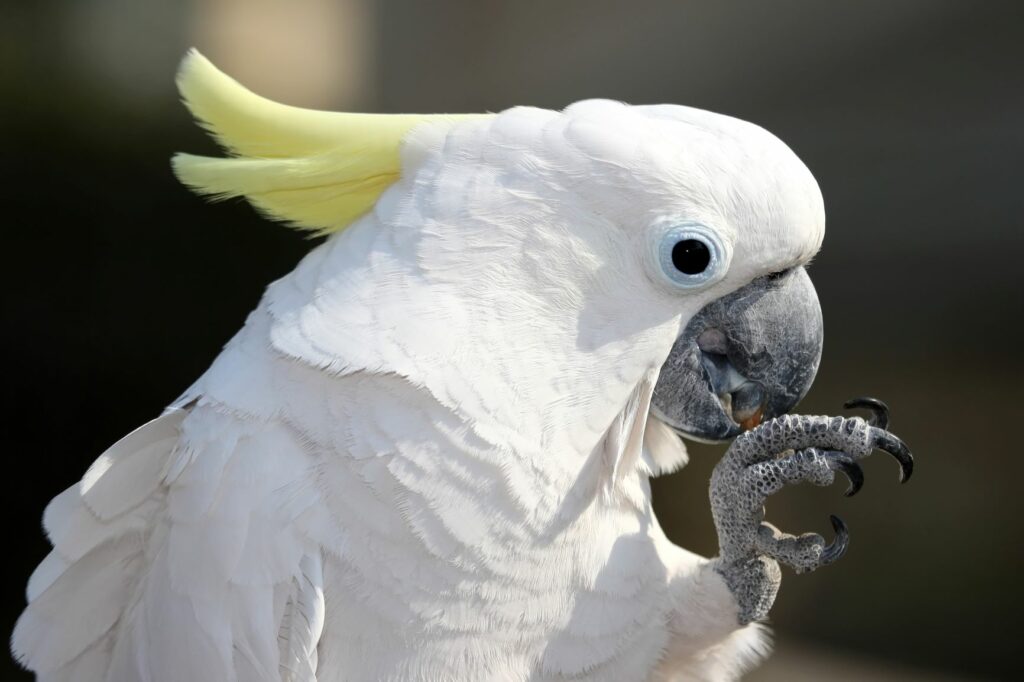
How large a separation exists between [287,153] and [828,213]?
262cm

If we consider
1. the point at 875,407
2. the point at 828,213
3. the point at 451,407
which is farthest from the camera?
the point at 828,213

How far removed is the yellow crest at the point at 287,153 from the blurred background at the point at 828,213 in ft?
6.78

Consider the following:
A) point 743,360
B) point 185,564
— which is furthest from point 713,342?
point 185,564

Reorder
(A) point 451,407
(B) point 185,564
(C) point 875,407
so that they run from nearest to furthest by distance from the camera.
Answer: (A) point 451,407 → (B) point 185,564 → (C) point 875,407

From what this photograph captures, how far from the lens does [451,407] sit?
3.36 ft

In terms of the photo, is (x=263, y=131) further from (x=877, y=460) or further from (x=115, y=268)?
(x=877, y=460)

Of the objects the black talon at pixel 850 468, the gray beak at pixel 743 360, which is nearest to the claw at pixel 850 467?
the black talon at pixel 850 468

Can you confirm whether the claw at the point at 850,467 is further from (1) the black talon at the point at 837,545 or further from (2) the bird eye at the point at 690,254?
(2) the bird eye at the point at 690,254

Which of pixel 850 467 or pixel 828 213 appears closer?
pixel 850 467

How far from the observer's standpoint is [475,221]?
1066mm

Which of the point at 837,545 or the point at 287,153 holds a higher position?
the point at 287,153

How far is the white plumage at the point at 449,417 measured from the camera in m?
1.04

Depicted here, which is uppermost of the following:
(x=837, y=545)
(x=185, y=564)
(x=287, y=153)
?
(x=287, y=153)

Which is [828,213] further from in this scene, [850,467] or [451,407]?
[451,407]
